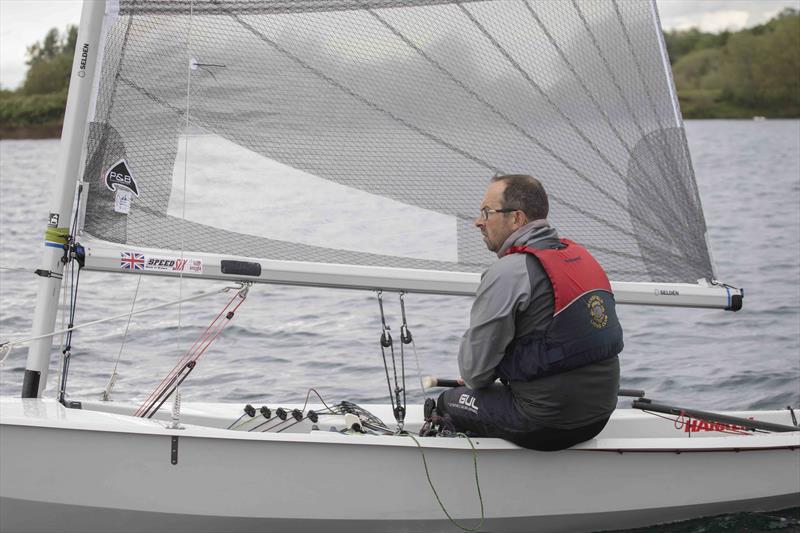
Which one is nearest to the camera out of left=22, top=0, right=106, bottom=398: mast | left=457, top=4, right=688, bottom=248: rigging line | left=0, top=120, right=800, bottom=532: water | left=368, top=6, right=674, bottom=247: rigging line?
left=22, top=0, right=106, bottom=398: mast

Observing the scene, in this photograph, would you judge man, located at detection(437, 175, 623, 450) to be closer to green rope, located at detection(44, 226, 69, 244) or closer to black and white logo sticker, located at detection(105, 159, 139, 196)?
black and white logo sticker, located at detection(105, 159, 139, 196)

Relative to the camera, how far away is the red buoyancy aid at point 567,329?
311 cm

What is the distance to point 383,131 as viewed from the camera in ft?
12.8

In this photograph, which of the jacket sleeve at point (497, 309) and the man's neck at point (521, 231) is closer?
the jacket sleeve at point (497, 309)

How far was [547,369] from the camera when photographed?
312cm

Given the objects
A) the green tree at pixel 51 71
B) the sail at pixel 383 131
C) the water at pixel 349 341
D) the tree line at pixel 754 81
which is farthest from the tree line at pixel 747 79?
the sail at pixel 383 131

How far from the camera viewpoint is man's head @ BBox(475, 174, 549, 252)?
322 centimetres

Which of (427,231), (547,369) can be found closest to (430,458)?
(547,369)

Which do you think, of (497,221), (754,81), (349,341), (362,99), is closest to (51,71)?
(349,341)

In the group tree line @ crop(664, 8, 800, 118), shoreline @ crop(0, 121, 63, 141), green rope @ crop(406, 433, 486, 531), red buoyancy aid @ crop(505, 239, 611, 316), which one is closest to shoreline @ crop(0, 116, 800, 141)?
shoreline @ crop(0, 121, 63, 141)

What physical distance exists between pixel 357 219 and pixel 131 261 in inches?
33.0

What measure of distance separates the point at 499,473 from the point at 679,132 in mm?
1649

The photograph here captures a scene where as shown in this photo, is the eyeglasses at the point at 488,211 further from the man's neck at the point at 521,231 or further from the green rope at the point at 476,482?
the green rope at the point at 476,482

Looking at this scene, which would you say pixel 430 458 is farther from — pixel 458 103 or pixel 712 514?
pixel 458 103
